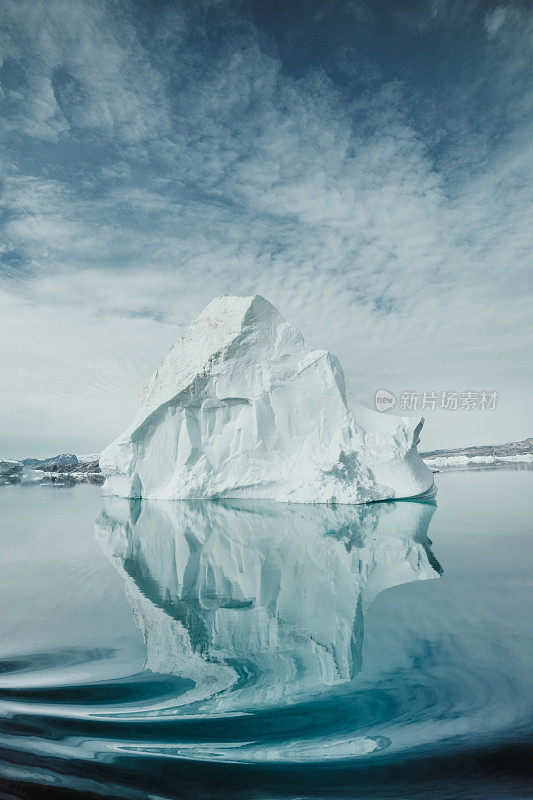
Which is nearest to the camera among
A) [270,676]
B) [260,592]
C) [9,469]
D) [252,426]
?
[270,676]

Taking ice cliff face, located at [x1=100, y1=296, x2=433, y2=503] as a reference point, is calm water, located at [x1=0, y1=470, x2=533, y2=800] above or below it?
below

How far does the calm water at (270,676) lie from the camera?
1.72 metres

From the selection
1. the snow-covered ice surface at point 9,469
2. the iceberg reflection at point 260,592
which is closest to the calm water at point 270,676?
the iceberg reflection at point 260,592

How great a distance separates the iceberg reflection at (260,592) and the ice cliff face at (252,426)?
3863 mm

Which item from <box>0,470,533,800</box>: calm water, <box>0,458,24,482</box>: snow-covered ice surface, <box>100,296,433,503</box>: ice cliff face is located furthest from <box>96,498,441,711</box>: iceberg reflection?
<box>0,458,24,482</box>: snow-covered ice surface

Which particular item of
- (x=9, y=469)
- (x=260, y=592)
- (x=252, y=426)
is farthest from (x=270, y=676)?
(x=9, y=469)

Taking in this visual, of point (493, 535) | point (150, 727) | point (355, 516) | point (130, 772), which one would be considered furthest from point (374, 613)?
point (355, 516)

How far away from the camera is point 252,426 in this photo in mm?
15375

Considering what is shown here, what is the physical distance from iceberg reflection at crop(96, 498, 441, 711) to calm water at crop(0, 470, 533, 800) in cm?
2

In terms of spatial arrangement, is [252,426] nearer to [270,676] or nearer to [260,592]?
[260,592]

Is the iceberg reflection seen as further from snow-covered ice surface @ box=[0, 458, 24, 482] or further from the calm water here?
snow-covered ice surface @ box=[0, 458, 24, 482]

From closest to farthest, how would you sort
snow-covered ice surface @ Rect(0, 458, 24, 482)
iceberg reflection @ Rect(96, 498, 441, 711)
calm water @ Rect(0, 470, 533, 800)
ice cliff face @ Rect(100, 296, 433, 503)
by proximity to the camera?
calm water @ Rect(0, 470, 533, 800) → iceberg reflection @ Rect(96, 498, 441, 711) → ice cliff face @ Rect(100, 296, 433, 503) → snow-covered ice surface @ Rect(0, 458, 24, 482)

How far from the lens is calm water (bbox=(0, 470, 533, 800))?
67.6 inches

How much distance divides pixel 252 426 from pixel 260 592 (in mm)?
11117
